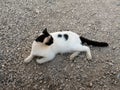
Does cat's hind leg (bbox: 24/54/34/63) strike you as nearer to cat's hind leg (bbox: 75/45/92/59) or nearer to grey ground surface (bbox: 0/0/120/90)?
grey ground surface (bbox: 0/0/120/90)

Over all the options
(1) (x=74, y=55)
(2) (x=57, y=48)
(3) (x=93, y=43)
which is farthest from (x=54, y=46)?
(3) (x=93, y=43)

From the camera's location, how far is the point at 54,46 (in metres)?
2.28

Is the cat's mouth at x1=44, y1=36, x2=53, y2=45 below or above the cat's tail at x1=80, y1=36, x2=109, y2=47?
above

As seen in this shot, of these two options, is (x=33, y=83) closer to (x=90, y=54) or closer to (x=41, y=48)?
(x=41, y=48)

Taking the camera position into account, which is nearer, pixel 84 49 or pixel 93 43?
pixel 84 49

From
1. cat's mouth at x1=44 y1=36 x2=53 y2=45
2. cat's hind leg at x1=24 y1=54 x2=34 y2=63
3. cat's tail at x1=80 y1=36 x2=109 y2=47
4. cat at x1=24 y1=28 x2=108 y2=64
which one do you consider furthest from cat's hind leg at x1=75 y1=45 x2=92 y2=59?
cat's hind leg at x1=24 y1=54 x2=34 y2=63

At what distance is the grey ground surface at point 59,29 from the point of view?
212 centimetres

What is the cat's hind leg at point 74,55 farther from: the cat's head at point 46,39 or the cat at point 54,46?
Result: the cat's head at point 46,39

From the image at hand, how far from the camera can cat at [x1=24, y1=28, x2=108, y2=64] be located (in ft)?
7.33

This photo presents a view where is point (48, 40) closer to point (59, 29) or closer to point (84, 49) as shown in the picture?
point (84, 49)

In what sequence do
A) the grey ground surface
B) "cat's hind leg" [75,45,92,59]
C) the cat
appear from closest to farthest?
1. the grey ground surface
2. the cat
3. "cat's hind leg" [75,45,92,59]

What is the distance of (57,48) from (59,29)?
1.54 ft

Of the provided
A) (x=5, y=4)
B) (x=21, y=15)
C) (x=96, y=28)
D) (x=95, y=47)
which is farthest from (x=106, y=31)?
(x=5, y=4)

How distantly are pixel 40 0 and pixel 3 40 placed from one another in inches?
34.4
